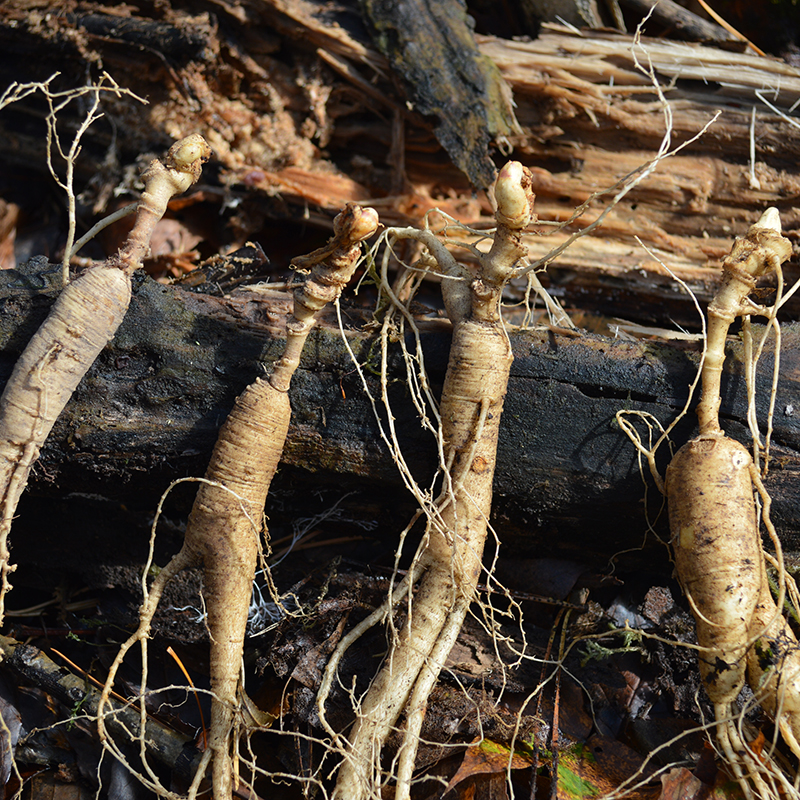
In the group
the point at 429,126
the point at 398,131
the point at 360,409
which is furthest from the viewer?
the point at 398,131

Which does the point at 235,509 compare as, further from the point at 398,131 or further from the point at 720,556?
the point at 398,131

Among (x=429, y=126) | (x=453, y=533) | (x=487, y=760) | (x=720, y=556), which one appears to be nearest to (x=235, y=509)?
(x=453, y=533)

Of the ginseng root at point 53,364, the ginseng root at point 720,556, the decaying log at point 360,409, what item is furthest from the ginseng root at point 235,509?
the ginseng root at point 720,556

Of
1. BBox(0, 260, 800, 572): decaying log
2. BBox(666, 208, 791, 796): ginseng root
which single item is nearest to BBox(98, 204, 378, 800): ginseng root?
BBox(0, 260, 800, 572): decaying log

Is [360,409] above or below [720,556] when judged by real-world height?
above

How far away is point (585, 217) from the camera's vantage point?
2434 mm

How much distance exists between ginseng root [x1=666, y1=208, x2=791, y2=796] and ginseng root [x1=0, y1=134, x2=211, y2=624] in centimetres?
155

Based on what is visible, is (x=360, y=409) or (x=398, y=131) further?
(x=398, y=131)

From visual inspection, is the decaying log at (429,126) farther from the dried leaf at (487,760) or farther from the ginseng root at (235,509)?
the dried leaf at (487,760)

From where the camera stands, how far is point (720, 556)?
1510 mm

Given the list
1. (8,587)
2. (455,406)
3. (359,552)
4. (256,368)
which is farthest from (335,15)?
(8,587)

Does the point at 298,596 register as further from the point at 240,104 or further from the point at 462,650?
the point at 240,104

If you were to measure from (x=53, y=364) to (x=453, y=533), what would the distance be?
1129 mm

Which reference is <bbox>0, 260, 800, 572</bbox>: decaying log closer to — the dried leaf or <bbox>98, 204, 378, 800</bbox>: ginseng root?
<bbox>98, 204, 378, 800</bbox>: ginseng root
